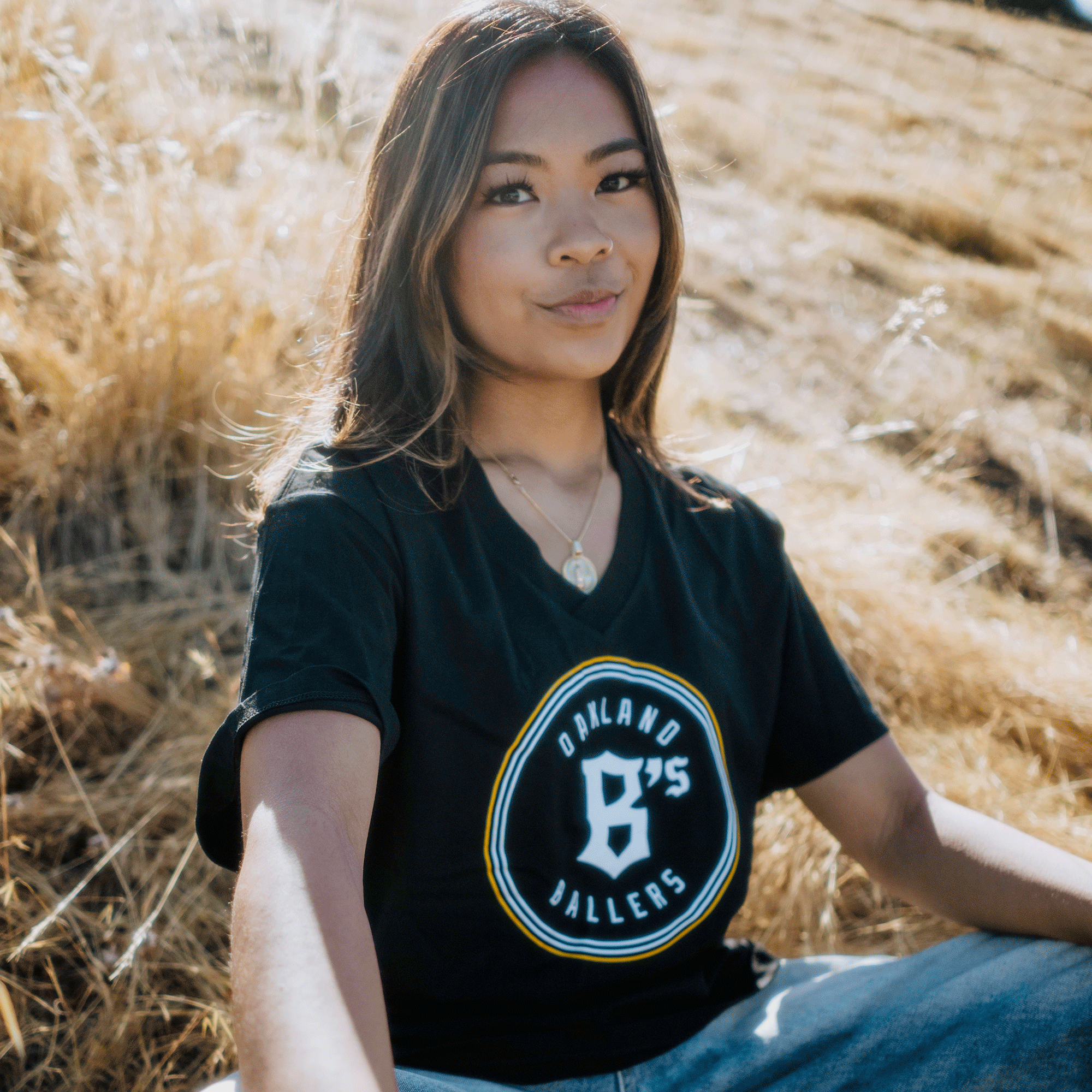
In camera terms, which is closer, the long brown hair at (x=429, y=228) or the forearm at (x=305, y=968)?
the forearm at (x=305, y=968)

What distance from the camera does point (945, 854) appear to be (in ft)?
4.46

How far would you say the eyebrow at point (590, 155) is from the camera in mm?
1276

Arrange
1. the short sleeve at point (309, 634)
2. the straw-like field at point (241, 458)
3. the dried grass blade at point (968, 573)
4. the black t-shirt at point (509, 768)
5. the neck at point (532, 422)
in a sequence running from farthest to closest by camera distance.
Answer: the dried grass blade at point (968, 573) → the straw-like field at point (241, 458) → the neck at point (532, 422) → the black t-shirt at point (509, 768) → the short sleeve at point (309, 634)

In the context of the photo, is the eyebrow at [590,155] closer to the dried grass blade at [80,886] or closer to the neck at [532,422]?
the neck at [532,422]

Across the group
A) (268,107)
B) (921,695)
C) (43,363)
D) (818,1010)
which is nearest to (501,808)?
(818,1010)

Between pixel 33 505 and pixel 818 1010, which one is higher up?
pixel 33 505

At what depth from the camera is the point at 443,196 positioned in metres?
1.28

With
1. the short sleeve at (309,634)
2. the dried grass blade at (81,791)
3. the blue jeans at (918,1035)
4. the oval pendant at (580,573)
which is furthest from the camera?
the dried grass blade at (81,791)

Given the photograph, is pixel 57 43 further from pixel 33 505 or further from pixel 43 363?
pixel 33 505

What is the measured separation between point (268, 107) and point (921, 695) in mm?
3005

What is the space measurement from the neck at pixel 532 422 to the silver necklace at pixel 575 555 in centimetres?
4

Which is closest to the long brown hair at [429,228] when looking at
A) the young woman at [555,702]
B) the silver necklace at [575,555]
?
the young woman at [555,702]

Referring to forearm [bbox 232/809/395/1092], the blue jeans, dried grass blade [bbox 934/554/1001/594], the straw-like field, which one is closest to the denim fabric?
the blue jeans

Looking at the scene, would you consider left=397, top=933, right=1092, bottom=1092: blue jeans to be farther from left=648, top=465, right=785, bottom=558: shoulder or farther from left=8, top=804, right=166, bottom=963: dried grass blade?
left=8, top=804, right=166, bottom=963: dried grass blade
